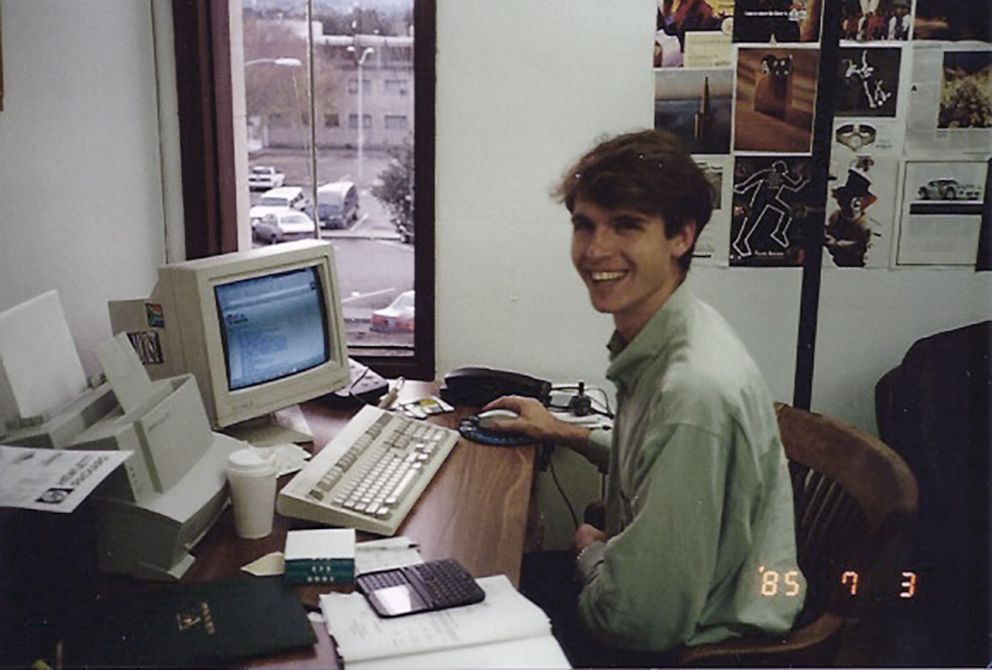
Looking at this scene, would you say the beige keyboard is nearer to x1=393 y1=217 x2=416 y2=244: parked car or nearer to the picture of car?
x1=393 y1=217 x2=416 y2=244: parked car

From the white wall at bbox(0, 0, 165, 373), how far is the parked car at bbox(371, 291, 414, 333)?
58 cm

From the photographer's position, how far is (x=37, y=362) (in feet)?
4.76

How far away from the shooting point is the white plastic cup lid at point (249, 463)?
1456mm

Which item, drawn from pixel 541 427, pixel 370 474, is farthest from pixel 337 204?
pixel 370 474

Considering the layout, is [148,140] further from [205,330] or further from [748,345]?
Result: [748,345]

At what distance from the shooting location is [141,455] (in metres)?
1.36

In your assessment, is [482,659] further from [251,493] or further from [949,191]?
[949,191]

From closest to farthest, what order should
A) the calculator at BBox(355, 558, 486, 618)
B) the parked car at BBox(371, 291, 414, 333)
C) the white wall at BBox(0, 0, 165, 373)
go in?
the calculator at BBox(355, 558, 486, 618) < the white wall at BBox(0, 0, 165, 373) < the parked car at BBox(371, 291, 414, 333)

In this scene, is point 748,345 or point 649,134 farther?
point 748,345

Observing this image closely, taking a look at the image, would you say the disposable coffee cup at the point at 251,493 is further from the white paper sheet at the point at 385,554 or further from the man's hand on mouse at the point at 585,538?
the man's hand on mouse at the point at 585,538

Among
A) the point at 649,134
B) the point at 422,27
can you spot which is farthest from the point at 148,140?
the point at 649,134

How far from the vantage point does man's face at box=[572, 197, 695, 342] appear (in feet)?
4.99

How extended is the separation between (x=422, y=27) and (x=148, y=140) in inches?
28.5

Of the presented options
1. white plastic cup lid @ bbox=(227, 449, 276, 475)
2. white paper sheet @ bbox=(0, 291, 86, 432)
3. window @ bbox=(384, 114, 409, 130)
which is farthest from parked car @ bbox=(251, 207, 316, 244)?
white plastic cup lid @ bbox=(227, 449, 276, 475)
